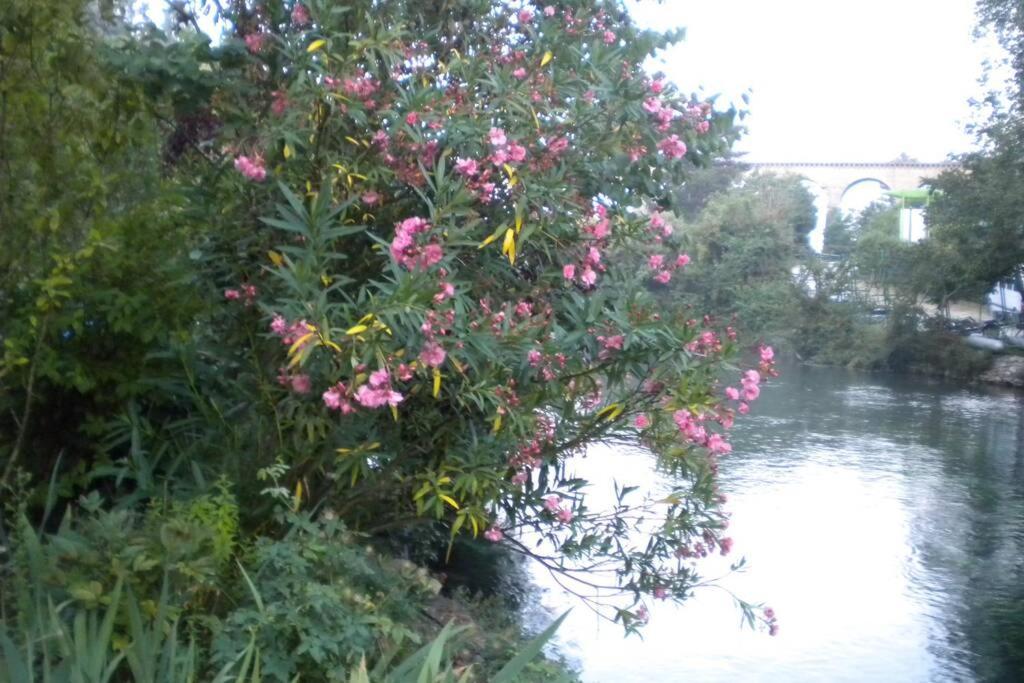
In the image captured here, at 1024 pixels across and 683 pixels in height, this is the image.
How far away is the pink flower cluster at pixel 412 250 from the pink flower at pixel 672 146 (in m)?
1.58

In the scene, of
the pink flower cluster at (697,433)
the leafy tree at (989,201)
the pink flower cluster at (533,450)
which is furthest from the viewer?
the leafy tree at (989,201)

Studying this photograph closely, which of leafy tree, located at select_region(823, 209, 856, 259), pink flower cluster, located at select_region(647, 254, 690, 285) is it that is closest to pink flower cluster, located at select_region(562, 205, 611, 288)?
pink flower cluster, located at select_region(647, 254, 690, 285)

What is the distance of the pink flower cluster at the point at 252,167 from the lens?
5320 mm

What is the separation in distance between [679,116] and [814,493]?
661 centimetres

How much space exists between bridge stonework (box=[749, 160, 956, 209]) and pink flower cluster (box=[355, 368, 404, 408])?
2262 cm

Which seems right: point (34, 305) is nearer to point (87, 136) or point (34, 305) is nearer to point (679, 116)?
point (87, 136)

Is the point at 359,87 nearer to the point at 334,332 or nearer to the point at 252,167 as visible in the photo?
the point at 252,167

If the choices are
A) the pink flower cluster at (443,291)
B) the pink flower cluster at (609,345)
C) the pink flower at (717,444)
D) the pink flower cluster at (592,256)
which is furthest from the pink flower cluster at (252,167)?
the pink flower at (717,444)

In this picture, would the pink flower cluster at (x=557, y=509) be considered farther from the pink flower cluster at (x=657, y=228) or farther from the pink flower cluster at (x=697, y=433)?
the pink flower cluster at (x=657, y=228)

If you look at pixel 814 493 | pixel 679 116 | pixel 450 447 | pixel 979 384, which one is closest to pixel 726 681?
pixel 450 447

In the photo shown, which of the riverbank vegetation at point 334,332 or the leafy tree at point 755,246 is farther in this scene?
the leafy tree at point 755,246

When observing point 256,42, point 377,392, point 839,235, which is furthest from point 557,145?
point 839,235

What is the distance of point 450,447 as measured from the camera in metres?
5.73

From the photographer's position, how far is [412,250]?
4973 mm
